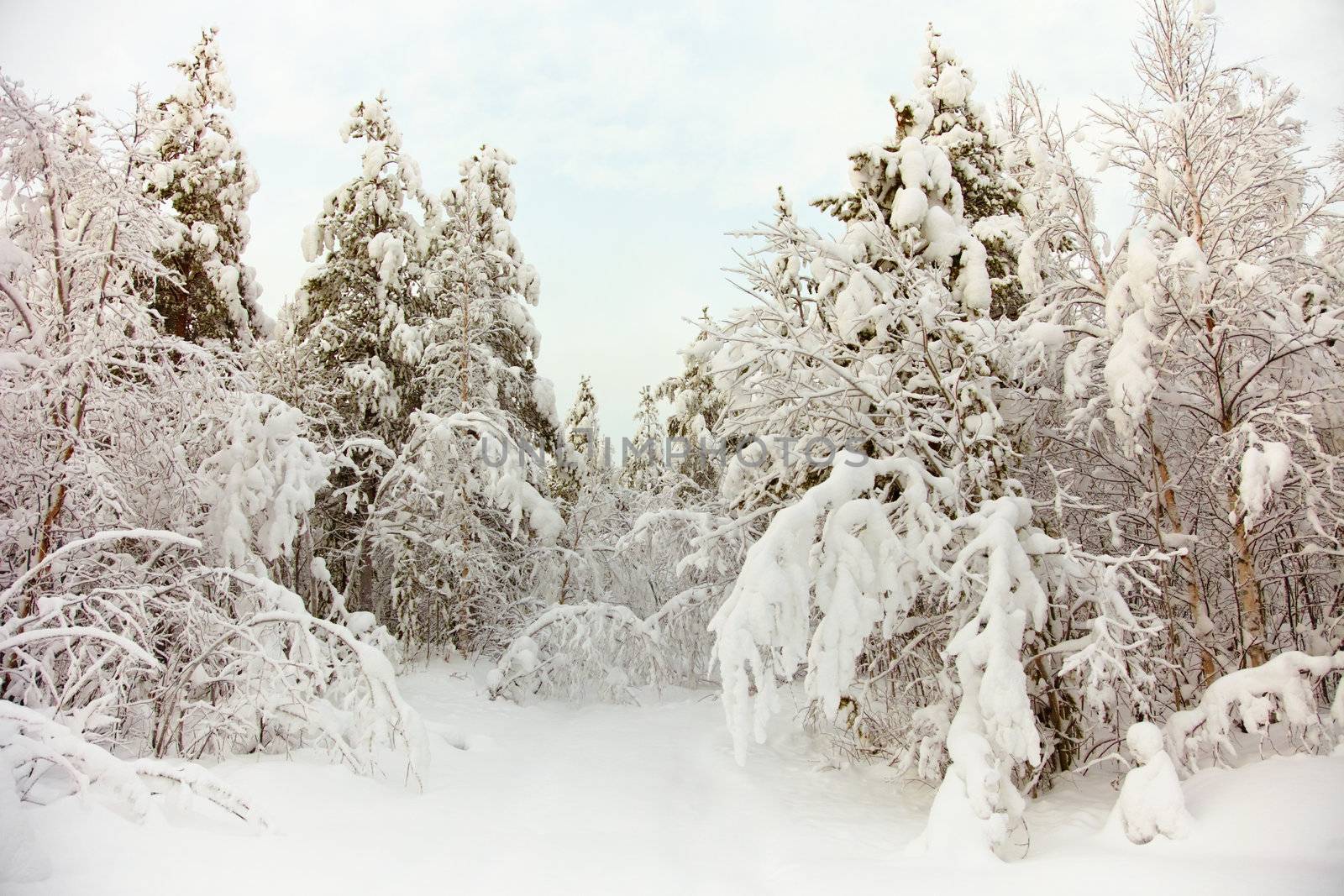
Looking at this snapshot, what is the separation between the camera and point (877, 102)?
387 inches

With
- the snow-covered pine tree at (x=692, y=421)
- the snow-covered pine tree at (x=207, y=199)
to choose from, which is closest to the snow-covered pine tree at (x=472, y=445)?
the snow-covered pine tree at (x=207, y=199)

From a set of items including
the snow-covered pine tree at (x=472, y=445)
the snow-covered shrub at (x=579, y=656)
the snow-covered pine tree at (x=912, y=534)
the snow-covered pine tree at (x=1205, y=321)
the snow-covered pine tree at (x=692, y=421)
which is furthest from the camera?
the snow-covered pine tree at (x=692, y=421)

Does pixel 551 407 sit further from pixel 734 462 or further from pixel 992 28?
pixel 992 28

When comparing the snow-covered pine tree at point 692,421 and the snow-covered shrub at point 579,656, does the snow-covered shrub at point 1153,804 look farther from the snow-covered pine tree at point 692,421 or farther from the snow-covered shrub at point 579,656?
the snow-covered pine tree at point 692,421

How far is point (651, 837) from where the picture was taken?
514 centimetres

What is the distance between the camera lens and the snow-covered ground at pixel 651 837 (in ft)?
11.6

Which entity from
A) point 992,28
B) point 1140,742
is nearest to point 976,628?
point 1140,742

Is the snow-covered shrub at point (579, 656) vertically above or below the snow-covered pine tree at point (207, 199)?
below

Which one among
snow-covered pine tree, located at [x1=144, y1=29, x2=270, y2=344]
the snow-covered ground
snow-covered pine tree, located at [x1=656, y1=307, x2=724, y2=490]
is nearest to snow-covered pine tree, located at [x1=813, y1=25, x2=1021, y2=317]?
the snow-covered ground

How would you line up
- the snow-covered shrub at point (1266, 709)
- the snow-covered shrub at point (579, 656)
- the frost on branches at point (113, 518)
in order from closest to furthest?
the snow-covered shrub at point (1266, 709), the frost on branches at point (113, 518), the snow-covered shrub at point (579, 656)

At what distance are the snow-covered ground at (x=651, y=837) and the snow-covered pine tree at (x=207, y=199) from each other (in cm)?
1099

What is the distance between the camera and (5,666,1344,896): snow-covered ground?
3.52 metres

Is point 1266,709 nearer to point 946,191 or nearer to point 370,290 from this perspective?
point 946,191

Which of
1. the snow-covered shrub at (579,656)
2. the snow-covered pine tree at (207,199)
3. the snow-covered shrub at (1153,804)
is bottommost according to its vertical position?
the snow-covered shrub at (579,656)
